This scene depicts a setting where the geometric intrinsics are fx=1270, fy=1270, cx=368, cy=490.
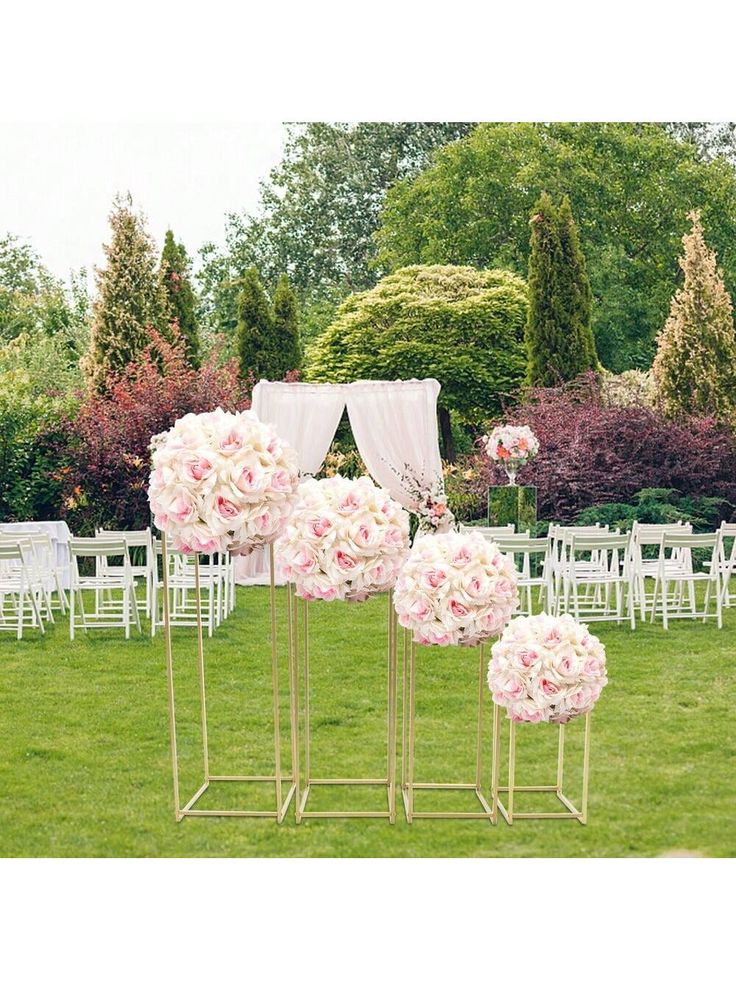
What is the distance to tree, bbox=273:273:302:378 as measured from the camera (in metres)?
14.8

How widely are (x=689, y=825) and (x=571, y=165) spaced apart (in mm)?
12526

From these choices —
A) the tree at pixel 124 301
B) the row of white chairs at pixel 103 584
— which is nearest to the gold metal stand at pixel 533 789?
the row of white chairs at pixel 103 584

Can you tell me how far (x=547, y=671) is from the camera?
13.5ft

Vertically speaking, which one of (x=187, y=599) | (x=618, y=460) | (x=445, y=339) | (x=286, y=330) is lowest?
(x=187, y=599)

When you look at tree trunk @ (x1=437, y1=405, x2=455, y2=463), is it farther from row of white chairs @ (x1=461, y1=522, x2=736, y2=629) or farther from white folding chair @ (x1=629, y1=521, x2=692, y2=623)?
white folding chair @ (x1=629, y1=521, x2=692, y2=623)

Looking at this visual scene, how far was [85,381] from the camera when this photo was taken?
13.5 metres

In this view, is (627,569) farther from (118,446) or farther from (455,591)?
(118,446)

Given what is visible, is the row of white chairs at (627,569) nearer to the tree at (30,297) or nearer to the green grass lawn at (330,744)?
the green grass lawn at (330,744)

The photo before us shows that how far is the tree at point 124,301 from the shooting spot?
1349 cm

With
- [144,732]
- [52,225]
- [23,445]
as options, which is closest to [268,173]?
[52,225]

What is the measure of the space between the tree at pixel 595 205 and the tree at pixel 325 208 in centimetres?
47

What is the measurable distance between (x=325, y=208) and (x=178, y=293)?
3506mm

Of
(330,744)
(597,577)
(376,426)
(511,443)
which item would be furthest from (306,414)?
(330,744)
